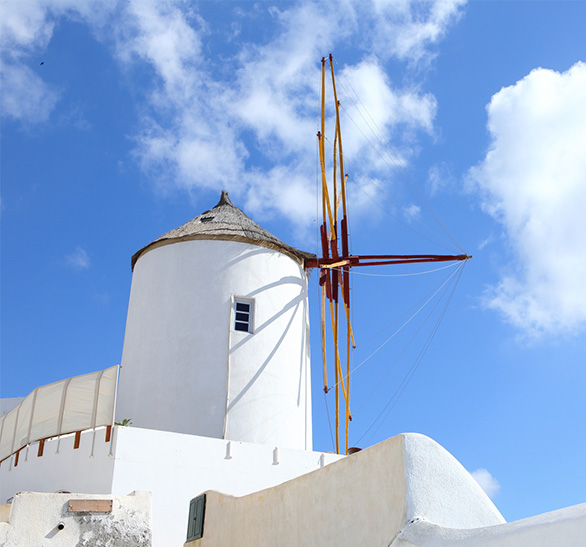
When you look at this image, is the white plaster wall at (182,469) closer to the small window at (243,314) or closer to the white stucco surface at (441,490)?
the small window at (243,314)

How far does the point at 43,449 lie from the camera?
38.0ft

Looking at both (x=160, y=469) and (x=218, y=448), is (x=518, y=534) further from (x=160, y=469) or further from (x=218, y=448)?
(x=218, y=448)

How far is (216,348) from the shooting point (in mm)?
13938

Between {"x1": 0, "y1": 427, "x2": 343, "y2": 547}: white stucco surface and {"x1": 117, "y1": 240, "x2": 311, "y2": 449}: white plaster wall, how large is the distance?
148cm

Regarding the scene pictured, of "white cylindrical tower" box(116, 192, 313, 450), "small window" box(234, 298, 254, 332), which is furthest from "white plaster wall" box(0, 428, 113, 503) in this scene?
"small window" box(234, 298, 254, 332)

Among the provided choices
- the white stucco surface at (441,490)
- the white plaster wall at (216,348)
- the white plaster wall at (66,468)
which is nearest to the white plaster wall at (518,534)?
the white stucco surface at (441,490)

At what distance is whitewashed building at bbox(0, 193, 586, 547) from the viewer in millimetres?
6402

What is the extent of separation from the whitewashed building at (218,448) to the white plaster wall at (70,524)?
15 millimetres

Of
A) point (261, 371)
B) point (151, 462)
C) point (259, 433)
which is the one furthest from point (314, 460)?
point (151, 462)

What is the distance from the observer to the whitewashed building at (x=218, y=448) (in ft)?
21.0

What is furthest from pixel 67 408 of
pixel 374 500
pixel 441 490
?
pixel 441 490

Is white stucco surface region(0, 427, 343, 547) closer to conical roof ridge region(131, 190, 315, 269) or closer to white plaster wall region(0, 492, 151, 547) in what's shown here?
white plaster wall region(0, 492, 151, 547)

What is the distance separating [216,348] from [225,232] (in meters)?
2.69

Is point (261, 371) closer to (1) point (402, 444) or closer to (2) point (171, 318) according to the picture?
(2) point (171, 318)
